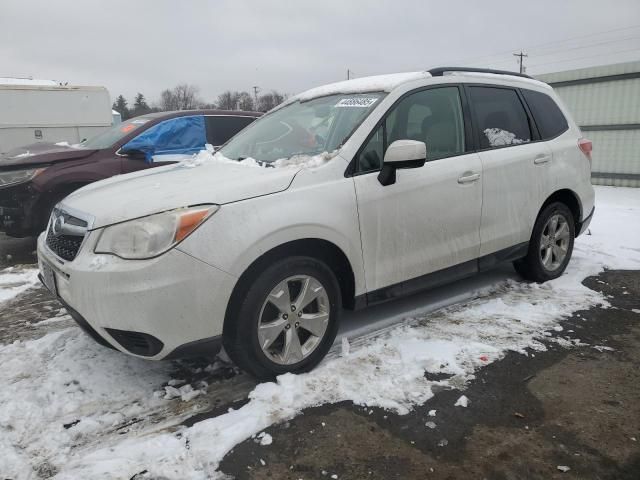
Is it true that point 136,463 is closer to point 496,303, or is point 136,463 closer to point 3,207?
point 496,303

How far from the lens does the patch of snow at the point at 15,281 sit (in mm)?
4777

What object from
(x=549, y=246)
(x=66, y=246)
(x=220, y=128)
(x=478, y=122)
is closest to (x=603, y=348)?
(x=549, y=246)

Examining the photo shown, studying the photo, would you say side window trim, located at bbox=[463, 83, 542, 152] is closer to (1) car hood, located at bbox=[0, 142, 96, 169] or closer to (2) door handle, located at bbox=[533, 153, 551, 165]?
(2) door handle, located at bbox=[533, 153, 551, 165]

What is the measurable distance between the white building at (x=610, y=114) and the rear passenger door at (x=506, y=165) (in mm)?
8535

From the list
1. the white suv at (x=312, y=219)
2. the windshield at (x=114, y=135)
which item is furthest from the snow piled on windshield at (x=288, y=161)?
the windshield at (x=114, y=135)

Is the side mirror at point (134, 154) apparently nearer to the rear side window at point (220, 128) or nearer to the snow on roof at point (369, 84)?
the rear side window at point (220, 128)

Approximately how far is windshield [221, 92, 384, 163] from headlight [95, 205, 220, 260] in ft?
3.14

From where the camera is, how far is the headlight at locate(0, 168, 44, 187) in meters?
5.87

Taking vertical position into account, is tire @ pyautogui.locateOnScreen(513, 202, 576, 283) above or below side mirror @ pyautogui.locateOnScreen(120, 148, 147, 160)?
below

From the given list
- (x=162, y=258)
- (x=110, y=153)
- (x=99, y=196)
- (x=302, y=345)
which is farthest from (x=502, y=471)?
(x=110, y=153)

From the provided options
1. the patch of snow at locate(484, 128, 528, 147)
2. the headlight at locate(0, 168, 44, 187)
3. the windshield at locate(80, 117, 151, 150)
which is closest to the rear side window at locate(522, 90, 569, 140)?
the patch of snow at locate(484, 128, 528, 147)

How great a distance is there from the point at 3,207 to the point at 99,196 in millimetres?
3674

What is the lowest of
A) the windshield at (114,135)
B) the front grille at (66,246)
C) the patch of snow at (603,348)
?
the patch of snow at (603,348)

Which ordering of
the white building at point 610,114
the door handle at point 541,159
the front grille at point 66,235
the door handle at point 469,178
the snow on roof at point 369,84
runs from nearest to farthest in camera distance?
the front grille at point 66,235, the snow on roof at point 369,84, the door handle at point 469,178, the door handle at point 541,159, the white building at point 610,114
